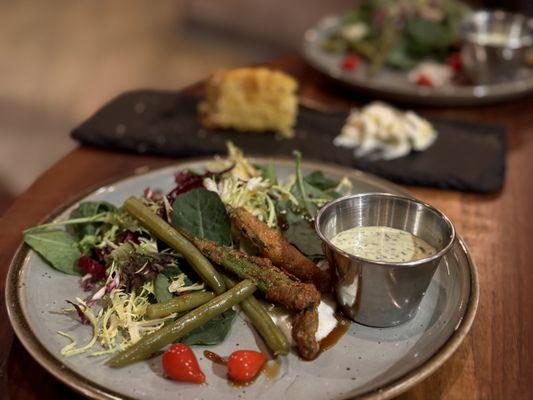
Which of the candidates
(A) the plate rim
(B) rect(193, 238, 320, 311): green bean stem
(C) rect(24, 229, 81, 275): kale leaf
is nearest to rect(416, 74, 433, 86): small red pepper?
(A) the plate rim

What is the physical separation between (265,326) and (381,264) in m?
0.48

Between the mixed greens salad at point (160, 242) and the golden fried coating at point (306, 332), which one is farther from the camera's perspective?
the mixed greens salad at point (160, 242)

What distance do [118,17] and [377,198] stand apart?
895 centimetres

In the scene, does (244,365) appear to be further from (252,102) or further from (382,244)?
(252,102)

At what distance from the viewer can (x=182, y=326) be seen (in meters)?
2.30

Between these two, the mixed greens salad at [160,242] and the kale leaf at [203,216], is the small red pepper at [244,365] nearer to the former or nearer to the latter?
the mixed greens salad at [160,242]

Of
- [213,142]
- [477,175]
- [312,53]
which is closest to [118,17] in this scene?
[312,53]

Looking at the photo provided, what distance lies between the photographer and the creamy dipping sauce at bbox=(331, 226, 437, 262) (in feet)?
8.28

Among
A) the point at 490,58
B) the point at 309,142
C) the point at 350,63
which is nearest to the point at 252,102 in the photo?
the point at 309,142

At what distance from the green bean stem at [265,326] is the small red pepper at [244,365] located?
0.30 ft

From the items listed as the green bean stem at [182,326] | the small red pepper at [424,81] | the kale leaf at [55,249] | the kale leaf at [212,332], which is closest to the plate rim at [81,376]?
the kale leaf at [55,249]

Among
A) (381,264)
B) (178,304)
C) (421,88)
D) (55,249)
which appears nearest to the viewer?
(381,264)

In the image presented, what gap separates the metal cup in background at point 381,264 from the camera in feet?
7.62

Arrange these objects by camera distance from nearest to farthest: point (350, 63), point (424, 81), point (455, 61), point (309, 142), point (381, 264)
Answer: point (381, 264) → point (309, 142) → point (424, 81) → point (350, 63) → point (455, 61)
